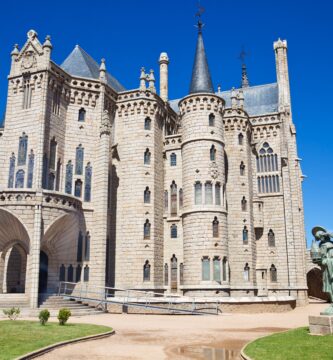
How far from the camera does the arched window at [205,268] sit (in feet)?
108

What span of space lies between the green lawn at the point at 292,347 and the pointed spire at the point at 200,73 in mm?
26310

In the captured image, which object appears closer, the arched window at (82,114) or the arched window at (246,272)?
the arched window at (82,114)

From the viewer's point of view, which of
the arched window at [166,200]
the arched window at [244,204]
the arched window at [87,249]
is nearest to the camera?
the arched window at [87,249]

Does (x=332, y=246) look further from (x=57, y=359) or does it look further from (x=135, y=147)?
(x=135, y=147)

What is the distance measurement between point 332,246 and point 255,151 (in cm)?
2719

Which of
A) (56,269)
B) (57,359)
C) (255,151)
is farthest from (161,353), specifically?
(255,151)

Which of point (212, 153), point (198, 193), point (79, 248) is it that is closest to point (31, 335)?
point (79, 248)

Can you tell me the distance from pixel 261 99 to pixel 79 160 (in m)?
23.5

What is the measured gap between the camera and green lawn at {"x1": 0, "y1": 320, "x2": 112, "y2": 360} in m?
12.1

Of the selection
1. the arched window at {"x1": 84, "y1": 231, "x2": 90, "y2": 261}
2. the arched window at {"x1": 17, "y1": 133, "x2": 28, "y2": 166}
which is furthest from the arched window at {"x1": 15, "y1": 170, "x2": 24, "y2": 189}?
→ the arched window at {"x1": 84, "y1": 231, "x2": 90, "y2": 261}

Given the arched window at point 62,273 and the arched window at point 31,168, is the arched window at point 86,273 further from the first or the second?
the arched window at point 31,168

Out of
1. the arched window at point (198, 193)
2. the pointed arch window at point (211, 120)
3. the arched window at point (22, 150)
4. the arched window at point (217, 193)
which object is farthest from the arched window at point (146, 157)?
the arched window at point (22, 150)

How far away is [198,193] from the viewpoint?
115 ft

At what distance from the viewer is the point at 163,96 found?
1724 inches
